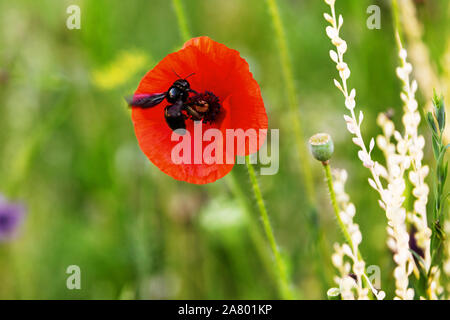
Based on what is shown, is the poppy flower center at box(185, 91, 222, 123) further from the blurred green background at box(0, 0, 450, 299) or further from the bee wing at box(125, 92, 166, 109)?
the blurred green background at box(0, 0, 450, 299)

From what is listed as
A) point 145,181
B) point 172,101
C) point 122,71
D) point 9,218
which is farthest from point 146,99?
point 145,181

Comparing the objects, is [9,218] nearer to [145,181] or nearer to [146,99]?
[145,181]

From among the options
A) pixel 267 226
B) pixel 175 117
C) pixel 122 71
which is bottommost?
pixel 267 226

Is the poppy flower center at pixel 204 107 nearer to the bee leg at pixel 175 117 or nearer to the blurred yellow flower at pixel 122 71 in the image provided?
the bee leg at pixel 175 117

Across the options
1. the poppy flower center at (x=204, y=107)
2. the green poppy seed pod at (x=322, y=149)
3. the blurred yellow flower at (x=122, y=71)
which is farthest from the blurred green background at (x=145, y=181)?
the green poppy seed pod at (x=322, y=149)

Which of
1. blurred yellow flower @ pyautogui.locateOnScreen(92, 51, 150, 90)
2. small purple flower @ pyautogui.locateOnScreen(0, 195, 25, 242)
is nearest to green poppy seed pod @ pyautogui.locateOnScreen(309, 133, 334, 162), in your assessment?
blurred yellow flower @ pyautogui.locateOnScreen(92, 51, 150, 90)
